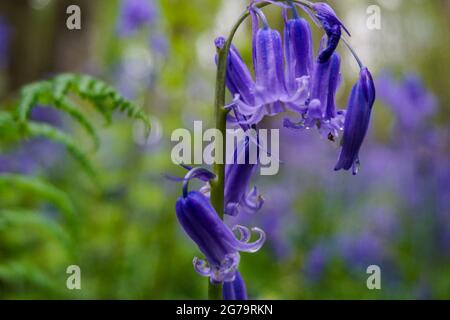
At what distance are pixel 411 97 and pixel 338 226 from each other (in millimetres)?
1266

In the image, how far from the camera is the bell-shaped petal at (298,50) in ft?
4.93

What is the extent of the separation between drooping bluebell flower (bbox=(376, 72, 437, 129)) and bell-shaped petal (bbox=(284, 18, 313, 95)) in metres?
3.37

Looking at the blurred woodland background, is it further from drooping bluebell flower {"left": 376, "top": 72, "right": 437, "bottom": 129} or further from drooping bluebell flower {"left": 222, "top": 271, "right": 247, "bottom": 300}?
drooping bluebell flower {"left": 222, "top": 271, "right": 247, "bottom": 300}

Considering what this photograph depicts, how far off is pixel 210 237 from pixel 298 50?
19.2 inches

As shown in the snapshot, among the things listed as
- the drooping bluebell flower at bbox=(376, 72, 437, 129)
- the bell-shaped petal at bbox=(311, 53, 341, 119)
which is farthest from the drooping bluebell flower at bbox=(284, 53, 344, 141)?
the drooping bluebell flower at bbox=(376, 72, 437, 129)

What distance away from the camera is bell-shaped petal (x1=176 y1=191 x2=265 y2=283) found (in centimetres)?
146

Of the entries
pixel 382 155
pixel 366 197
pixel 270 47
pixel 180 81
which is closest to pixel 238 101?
pixel 270 47

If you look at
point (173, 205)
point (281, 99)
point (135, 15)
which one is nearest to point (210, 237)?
point (281, 99)

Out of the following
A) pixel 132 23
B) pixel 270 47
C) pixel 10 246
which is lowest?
pixel 10 246

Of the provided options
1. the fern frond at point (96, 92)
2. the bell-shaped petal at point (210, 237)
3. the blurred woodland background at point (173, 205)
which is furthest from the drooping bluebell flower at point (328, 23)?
the blurred woodland background at point (173, 205)

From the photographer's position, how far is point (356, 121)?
4.81ft
